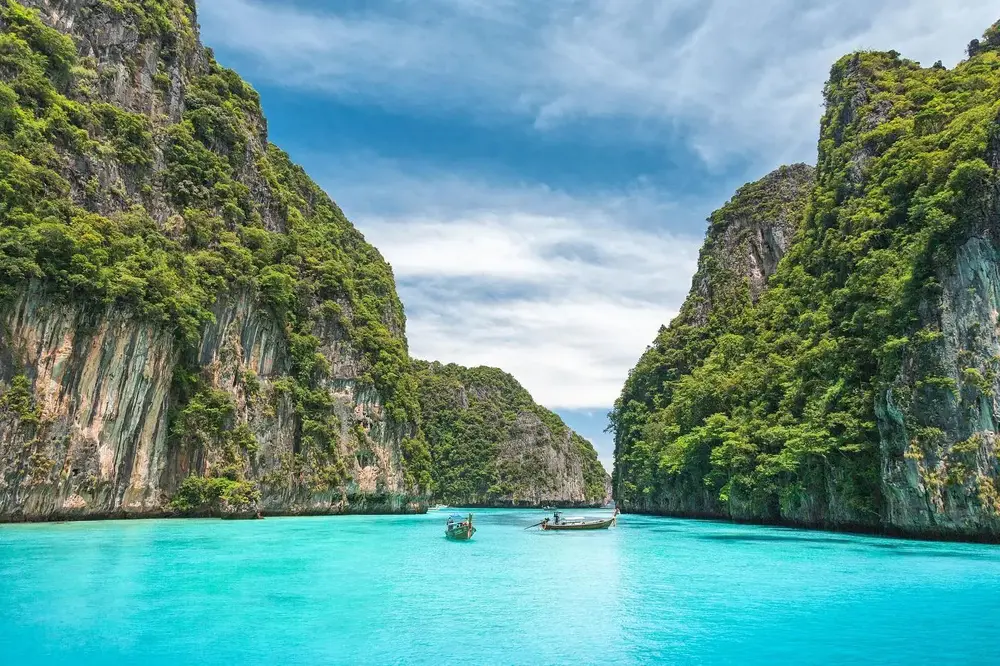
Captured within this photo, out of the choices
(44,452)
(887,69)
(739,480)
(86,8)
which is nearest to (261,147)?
(86,8)

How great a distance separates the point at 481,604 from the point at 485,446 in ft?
299

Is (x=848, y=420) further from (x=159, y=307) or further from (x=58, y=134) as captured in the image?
(x=58, y=134)

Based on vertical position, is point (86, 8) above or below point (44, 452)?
above

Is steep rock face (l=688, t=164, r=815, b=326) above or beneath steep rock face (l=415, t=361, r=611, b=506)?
above

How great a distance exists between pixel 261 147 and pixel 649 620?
49.9 m

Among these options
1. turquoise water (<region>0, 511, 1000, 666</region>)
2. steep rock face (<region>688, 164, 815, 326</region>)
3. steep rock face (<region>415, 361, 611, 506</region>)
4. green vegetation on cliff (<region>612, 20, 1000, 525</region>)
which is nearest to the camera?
turquoise water (<region>0, 511, 1000, 666</region>)

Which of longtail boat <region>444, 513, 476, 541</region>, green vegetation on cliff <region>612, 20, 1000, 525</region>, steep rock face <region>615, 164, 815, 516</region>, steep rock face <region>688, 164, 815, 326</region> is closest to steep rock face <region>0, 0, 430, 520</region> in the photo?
longtail boat <region>444, 513, 476, 541</region>

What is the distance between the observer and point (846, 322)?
102 feet

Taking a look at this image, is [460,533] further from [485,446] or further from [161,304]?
[485,446]

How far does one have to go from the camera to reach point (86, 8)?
35.7 metres

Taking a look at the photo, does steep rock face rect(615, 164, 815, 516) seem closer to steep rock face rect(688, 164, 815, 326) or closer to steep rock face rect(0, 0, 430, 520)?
steep rock face rect(688, 164, 815, 326)

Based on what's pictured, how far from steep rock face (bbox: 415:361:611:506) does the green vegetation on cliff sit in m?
44.9

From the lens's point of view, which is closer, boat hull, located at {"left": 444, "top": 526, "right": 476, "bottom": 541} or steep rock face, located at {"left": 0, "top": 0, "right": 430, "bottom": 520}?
steep rock face, located at {"left": 0, "top": 0, "right": 430, "bottom": 520}

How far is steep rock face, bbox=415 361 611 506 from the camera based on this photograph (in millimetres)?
101812
